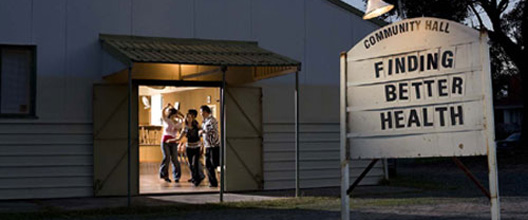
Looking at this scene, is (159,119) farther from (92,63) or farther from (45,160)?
(45,160)

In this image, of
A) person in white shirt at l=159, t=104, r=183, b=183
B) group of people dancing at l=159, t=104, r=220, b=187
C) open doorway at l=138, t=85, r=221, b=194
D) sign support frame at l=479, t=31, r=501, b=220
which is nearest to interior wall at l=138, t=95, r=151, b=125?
open doorway at l=138, t=85, r=221, b=194

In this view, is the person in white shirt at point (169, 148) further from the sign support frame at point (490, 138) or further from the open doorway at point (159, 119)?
the sign support frame at point (490, 138)

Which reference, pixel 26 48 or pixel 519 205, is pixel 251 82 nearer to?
pixel 26 48

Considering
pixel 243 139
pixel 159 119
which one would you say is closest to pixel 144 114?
pixel 159 119

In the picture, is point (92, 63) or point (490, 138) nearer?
point (490, 138)

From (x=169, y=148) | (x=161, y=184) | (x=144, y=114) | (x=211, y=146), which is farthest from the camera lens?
(x=144, y=114)

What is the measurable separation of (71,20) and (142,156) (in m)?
7.81

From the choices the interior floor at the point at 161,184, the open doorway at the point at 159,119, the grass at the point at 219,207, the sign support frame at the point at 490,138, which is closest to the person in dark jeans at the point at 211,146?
the interior floor at the point at 161,184

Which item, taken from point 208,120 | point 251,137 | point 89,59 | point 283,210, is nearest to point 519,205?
point 283,210

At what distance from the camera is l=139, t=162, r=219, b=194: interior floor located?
1541 centimetres

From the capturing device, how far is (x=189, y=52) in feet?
45.3

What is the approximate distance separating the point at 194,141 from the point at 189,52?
10.8 ft

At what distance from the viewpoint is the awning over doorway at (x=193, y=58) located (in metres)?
12.9

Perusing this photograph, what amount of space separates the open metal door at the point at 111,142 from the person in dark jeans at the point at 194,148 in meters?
2.14
